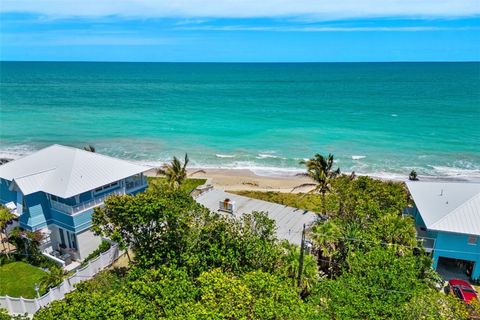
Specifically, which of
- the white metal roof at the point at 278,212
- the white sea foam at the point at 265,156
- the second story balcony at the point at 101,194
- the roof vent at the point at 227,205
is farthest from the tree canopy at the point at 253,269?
the white sea foam at the point at 265,156

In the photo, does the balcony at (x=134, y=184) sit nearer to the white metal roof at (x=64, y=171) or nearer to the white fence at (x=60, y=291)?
the white metal roof at (x=64, y=171)

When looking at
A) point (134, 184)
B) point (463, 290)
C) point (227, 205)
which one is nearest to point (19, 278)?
point (134, 184)

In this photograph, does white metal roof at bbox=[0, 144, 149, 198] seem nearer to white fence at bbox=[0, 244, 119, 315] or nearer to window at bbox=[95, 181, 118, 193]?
window at bbox=[95, 181, 118, 193]

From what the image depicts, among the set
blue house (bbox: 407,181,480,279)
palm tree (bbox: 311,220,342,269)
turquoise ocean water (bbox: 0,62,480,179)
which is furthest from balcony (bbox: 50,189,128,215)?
turquoise ocean water (bbox: 0,62,480,179)

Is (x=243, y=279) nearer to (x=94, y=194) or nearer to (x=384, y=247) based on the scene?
(x=384, y=247)

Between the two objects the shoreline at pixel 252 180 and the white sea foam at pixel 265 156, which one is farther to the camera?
the white sea foam at pixel 265 156

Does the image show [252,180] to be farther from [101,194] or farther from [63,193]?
[63,193]
